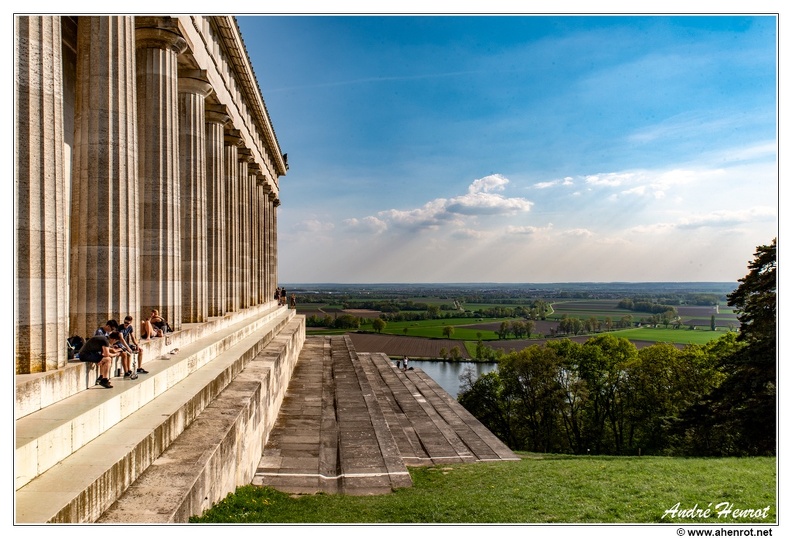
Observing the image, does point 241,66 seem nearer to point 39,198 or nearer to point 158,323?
point 158,323

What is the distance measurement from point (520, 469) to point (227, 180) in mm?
19633

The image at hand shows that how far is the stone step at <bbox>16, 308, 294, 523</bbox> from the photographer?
18.0 feet

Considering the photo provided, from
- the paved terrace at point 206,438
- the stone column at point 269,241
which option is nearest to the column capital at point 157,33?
the paved terrace at point 206,438

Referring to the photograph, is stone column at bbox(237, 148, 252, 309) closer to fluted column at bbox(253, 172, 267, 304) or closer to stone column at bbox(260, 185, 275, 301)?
fluted column at bbox(253, 172, 267, 304)

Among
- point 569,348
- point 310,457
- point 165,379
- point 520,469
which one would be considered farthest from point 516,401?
point 165,379

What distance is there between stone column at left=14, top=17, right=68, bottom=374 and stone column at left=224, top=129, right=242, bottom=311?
18454mm

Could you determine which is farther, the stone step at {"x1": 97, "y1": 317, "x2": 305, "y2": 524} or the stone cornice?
the stone cornice

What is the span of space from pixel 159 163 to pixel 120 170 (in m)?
3.98

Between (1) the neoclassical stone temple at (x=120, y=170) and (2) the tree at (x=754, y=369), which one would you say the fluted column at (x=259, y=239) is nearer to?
(1) the neoclassical stone temple at (x=120, y=170)

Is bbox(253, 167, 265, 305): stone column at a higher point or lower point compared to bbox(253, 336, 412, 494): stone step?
higher

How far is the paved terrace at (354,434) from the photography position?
459 inches

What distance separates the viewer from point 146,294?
15461mm

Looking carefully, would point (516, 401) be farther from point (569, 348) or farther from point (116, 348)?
point (116, 348)

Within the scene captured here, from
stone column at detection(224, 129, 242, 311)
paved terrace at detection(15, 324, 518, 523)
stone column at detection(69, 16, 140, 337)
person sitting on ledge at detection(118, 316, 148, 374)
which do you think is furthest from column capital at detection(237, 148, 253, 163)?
person sitting on ledge at detection(118, 316, 148, 374)
